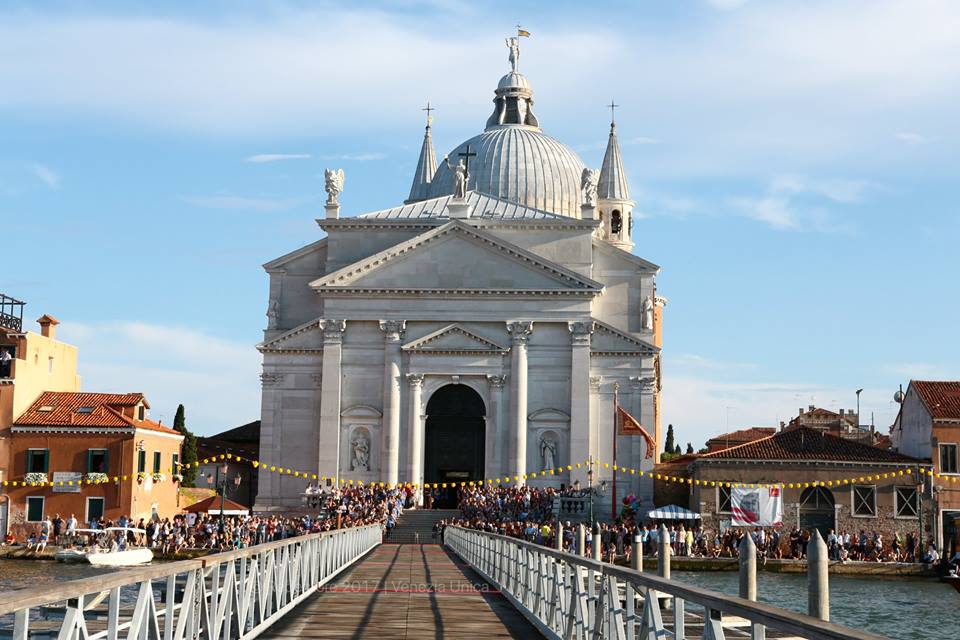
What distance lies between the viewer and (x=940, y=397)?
60000 millimetres

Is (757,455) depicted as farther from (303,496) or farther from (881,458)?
(303,496)

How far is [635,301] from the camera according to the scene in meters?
64.9

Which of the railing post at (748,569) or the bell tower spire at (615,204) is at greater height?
the bell tower spire at (615,204)

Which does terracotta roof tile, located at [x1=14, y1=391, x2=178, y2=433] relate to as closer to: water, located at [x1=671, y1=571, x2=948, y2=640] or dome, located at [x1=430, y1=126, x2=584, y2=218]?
water, located at [x1=671, y1=571, x2=948, y2=640]

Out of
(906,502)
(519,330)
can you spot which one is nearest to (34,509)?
(519,330)

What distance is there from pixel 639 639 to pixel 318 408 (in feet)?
170

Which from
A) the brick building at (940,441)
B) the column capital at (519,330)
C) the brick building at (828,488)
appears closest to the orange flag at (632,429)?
the brick building at (828,488)

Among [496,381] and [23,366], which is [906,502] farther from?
[23,366]

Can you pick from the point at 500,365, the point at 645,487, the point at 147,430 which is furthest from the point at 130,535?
the point at 645,487

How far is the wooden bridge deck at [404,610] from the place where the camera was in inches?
637

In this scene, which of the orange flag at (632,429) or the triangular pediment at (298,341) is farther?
the triangular pediment at (298,341)

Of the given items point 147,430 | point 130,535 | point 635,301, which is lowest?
point 130,535

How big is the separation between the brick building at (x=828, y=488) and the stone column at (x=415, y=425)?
38.7 ft

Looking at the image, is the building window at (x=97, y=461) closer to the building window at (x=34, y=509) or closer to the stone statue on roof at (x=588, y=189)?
the building window at (x=34, y=509)
